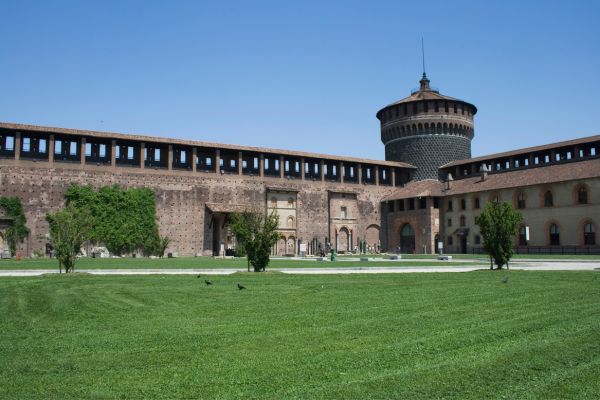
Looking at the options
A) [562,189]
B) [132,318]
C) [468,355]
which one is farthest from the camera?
[562,189]

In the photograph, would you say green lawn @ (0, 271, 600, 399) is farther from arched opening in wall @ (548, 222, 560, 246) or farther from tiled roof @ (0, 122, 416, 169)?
arched opening in wall @ (548, 222, 560, 246)

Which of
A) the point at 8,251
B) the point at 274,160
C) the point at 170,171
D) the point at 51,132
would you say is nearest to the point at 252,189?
the point at 274,160

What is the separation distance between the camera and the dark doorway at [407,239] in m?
52.5

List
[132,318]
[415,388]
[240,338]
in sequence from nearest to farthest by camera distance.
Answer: [415,388] → [240,338] → [132,318]

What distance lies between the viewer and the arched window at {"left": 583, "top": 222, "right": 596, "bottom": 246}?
128ft

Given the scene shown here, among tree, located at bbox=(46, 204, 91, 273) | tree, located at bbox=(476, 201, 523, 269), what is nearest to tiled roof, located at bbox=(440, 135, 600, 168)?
tree, located at bbox=(476, 201, 523, 269)

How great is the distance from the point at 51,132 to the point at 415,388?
39.5 metres

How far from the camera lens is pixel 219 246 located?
44.0 meters

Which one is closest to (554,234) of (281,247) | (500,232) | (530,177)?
(530,177)

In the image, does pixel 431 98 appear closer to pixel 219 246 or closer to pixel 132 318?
pixel 219 246

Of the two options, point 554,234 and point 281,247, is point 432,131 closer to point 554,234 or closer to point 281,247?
point 554,234

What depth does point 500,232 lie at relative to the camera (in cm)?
2005

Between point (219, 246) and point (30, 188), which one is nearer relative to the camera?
point (30, 188)

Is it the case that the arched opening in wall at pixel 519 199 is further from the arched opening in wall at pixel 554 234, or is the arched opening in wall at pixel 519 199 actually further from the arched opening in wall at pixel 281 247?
the arched opening in wall at pixel 281 247
